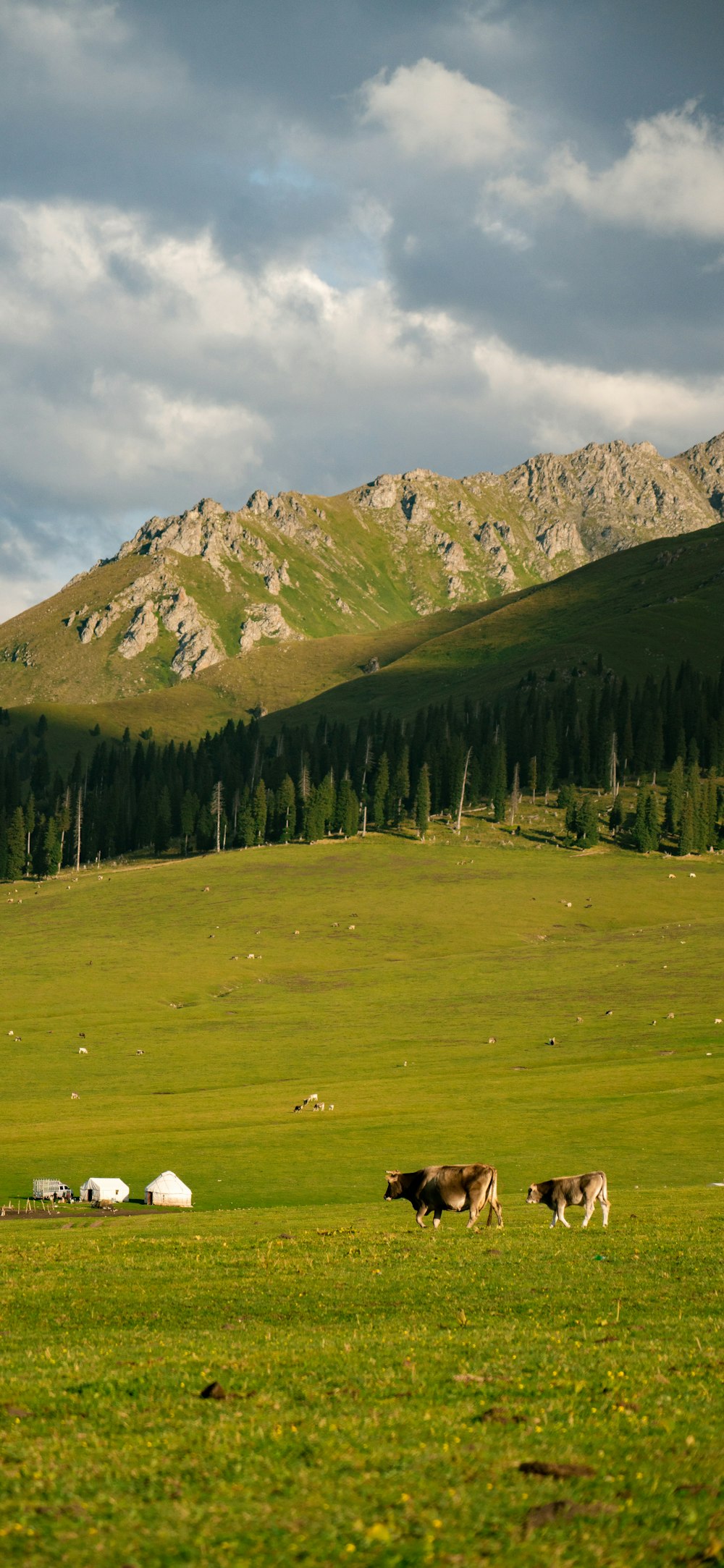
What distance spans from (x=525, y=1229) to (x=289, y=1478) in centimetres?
2289

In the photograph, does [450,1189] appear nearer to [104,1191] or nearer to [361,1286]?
[361,1286]

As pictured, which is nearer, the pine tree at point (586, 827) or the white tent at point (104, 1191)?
the white tent at point (104, 1191)

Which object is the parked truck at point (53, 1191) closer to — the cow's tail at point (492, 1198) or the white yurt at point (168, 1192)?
the white yurt at point (168, 1192)

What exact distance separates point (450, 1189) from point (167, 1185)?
813 inches

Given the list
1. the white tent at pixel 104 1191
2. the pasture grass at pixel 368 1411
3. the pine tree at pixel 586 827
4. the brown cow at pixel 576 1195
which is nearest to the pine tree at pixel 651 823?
the pine tree at pixel 586 827

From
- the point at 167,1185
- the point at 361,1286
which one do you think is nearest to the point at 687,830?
the point at 167,1185

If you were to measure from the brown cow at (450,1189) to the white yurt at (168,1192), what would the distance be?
17515 millimetres

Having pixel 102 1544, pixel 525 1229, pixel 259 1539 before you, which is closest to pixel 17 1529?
pixel 102 1544

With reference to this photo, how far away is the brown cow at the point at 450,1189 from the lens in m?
32.9

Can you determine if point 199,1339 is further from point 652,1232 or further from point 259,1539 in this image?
point 652,1232

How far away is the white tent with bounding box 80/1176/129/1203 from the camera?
49781 millimetres

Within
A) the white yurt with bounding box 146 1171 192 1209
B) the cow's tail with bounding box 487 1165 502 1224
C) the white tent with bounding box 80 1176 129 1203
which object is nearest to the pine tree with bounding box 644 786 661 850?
the white yurt with bounding box 146 1171 192 1209

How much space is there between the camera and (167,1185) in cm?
4906

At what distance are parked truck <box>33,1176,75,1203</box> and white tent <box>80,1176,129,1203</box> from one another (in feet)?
2.34
